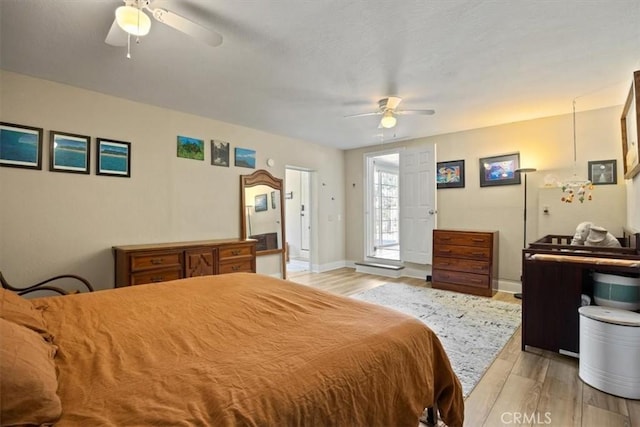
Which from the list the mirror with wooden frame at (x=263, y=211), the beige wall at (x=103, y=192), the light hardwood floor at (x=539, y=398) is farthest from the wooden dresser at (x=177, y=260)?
the light hardwood floor at (x=539, y=398)

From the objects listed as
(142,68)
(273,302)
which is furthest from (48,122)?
(273,302)

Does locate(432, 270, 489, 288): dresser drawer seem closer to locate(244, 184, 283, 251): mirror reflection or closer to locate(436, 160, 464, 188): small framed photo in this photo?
locate(436, 160, 464, 188): small framed photo

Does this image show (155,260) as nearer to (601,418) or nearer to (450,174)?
(601,418)

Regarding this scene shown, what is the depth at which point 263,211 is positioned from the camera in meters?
4.90

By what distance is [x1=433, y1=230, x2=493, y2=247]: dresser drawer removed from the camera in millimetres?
4340

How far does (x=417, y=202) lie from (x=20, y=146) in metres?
5.23

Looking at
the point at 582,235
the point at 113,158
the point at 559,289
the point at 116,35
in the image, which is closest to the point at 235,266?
the point at 113,158

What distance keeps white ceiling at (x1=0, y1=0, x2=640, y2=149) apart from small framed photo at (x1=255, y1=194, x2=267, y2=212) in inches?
56.1

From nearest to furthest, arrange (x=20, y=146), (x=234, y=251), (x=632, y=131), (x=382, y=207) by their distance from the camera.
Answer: (x=20, y=146), (x=632, y=131), (x=234, y=251), (x=382, y=207)

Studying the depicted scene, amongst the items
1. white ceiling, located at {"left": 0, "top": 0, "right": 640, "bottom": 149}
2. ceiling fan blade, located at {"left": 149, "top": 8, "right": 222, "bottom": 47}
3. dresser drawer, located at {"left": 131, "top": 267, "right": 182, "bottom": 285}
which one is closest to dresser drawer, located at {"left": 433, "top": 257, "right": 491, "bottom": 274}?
white ceiling, located at {"left": 0, "top": 0, "right": 640, "bottom": 149}

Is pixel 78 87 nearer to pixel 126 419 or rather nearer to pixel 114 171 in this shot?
pixel 114 171

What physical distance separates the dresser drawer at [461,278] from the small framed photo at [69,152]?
15.7ft

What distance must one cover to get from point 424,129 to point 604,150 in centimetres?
225

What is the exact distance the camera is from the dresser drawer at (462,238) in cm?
434
